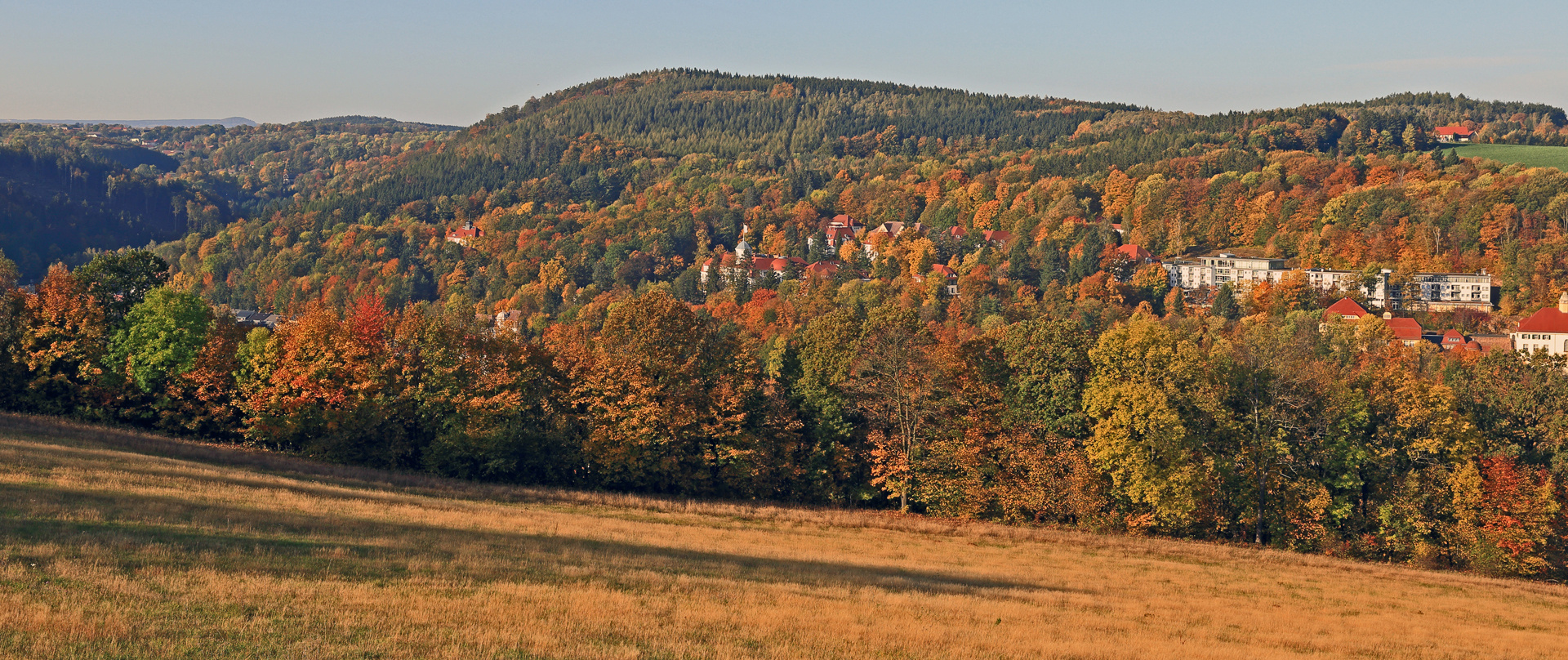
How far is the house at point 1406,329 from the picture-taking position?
126812mm

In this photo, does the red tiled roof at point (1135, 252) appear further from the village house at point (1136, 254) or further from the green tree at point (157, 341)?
the green tree at point (157, 341)

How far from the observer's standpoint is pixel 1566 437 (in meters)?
58.8

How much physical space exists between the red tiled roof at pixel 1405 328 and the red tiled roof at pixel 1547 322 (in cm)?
1065

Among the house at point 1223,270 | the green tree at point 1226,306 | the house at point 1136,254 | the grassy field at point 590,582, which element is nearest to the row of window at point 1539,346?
the green tree at point 1226,306

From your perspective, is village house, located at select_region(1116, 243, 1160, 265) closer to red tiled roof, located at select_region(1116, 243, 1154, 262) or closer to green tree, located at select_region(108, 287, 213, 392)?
red tiled roof, located at select_region(1116, 243, 1154, 262)

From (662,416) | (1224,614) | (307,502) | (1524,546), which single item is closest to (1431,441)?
(1524,546)

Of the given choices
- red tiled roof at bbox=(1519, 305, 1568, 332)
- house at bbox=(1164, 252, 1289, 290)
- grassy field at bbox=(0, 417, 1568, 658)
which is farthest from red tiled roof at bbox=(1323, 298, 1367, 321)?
grassy field at bbox=(0, 417, 1568, 658)

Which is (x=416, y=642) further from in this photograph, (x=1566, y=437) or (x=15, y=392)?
(x=1566, y=437)

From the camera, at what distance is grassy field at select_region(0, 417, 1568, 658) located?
63.2 feet

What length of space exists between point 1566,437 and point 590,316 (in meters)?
129

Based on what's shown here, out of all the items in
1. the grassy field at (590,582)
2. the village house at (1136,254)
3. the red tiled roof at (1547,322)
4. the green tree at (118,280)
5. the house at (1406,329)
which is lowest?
the grassy field at (590,582)

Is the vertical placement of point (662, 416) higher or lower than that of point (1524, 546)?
higher

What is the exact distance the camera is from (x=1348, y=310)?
444 ft

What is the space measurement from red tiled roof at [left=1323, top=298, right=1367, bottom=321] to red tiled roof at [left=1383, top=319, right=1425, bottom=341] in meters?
3.44
